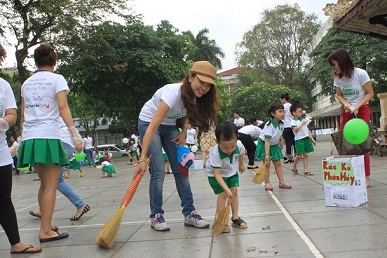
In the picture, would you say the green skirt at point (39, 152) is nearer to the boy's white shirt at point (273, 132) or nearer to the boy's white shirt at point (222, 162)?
the boy's white shirt at point (222, 162)

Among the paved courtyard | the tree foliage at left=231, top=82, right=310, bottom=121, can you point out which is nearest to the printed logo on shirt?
the paved courtyard

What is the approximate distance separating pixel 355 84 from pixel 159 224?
3.32 m

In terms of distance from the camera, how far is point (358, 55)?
88.3 ft

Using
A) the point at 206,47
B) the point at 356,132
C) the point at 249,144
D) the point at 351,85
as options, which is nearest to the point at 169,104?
the point at 356,132

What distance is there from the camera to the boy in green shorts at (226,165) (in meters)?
4.27

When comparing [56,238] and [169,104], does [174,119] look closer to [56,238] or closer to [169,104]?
[169,104]

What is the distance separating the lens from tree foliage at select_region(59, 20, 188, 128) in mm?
23969

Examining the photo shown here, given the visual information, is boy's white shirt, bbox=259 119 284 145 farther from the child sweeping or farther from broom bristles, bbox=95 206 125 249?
broom bristles, bbox=95 206 125 249

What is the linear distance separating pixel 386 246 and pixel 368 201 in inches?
75.4

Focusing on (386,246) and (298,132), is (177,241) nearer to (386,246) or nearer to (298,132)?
(386,246)

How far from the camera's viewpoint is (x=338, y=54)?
575 centimetres

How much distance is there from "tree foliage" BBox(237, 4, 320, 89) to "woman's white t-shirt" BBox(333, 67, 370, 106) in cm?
4088

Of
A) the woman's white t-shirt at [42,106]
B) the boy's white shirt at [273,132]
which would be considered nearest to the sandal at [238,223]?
the woman's white t-shirt at [42,106]

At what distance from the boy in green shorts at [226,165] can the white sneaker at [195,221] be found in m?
0.19
